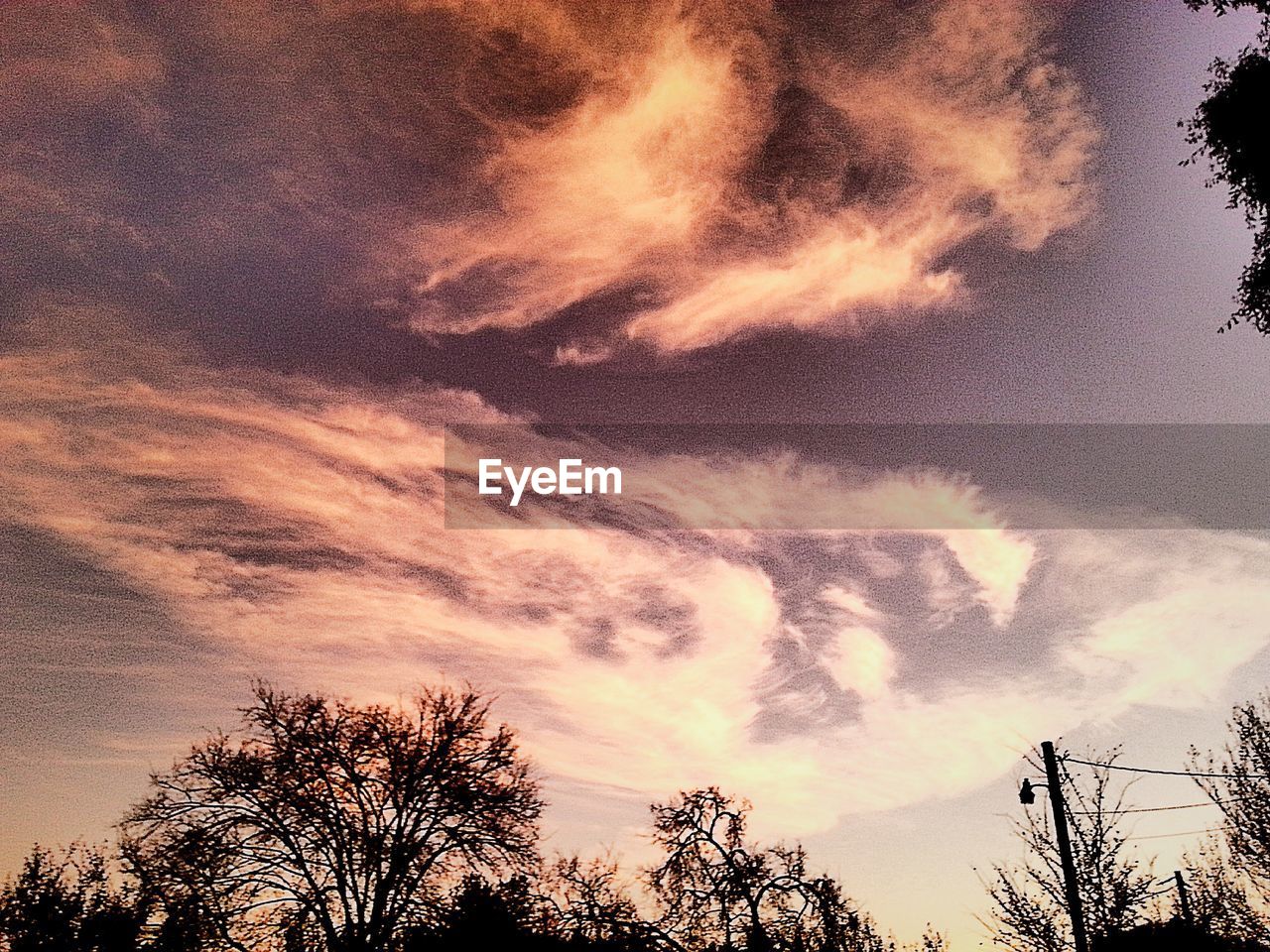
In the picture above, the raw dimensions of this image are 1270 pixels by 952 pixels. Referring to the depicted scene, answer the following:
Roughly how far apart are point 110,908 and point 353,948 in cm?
1309

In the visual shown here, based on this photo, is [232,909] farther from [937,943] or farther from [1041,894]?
[937,943]

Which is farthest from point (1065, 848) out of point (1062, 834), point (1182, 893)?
point (1182, 893)

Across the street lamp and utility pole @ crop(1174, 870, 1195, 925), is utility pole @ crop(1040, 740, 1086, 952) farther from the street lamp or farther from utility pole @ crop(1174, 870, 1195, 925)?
utility pole @ crop(1174, 870, 1195, 925)

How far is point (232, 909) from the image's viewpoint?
27.3 m

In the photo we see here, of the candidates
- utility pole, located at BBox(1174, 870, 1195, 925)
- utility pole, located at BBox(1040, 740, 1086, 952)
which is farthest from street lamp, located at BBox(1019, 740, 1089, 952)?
utility pole, located at BBox(1174, 870, 1195, 925)

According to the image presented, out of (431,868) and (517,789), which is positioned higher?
(517,789)

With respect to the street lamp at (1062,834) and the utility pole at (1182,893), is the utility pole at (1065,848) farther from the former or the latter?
the utility pole at (1182,893)

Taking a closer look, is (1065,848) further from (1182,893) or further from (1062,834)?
(1182,893)

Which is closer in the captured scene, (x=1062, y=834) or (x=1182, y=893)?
(x=1062, y=834)

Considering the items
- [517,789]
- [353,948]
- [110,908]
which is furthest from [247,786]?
[110,908]

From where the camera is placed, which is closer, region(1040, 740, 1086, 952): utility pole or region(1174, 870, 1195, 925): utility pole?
region(1040, 740, 1086, 952): utility pole

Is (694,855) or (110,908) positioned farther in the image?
(110,908)

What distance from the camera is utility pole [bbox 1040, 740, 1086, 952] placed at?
18.1m

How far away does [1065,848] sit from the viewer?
61.4ft
